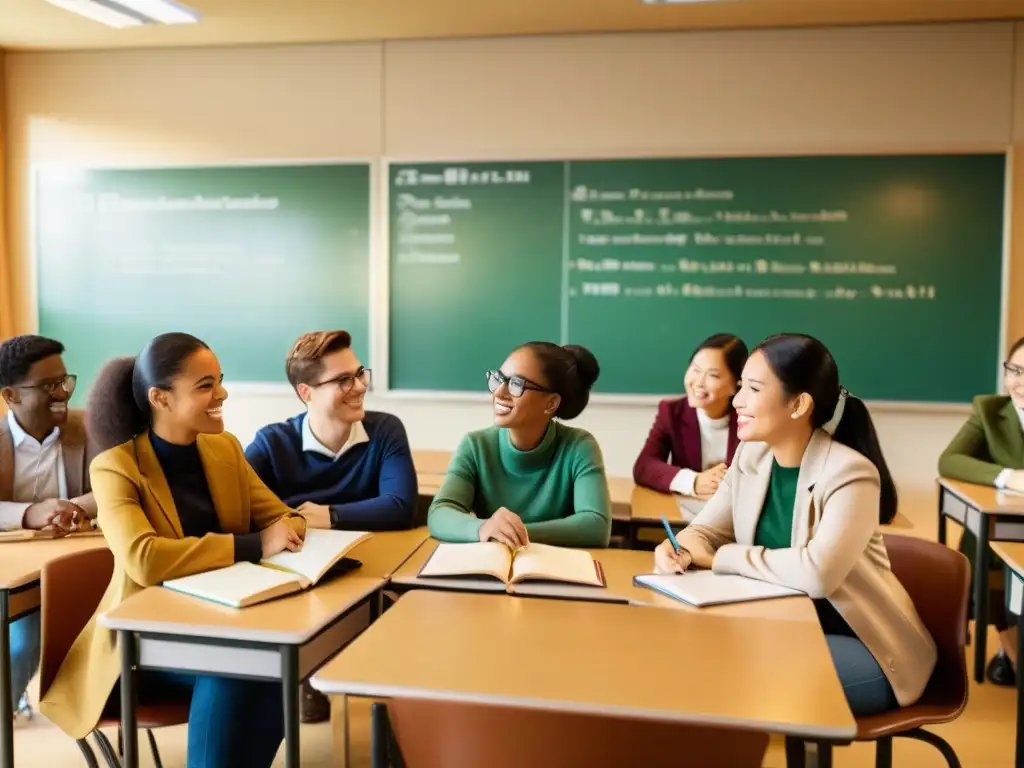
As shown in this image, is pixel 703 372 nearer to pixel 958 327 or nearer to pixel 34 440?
pixel 958 327

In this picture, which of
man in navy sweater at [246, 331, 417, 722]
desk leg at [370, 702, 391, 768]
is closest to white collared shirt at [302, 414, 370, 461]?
man in navy sweater at [246, 331, 417, 722]

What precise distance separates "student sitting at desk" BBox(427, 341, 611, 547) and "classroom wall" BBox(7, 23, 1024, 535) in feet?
6.44

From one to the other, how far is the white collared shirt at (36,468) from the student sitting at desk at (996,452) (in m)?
3.18

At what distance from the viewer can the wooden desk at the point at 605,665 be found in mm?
1277

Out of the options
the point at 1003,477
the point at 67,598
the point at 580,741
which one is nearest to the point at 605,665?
the point at 580,741

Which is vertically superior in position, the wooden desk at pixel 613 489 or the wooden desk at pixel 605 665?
the wooden desk at pixel 605 665

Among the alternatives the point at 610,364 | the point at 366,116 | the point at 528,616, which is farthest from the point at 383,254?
the point at 528,616

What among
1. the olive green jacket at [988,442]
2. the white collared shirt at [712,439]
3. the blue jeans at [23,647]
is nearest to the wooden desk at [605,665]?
the blue jeans at [23,647]

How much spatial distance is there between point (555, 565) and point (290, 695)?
2.19ft

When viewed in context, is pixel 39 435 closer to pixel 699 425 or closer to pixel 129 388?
pixel 129 388

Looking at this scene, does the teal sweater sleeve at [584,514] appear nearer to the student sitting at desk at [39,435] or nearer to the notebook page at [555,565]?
the notebook page at [555,565]

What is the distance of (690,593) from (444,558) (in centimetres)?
59

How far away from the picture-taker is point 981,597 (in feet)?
9.70

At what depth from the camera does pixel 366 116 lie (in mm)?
4508
